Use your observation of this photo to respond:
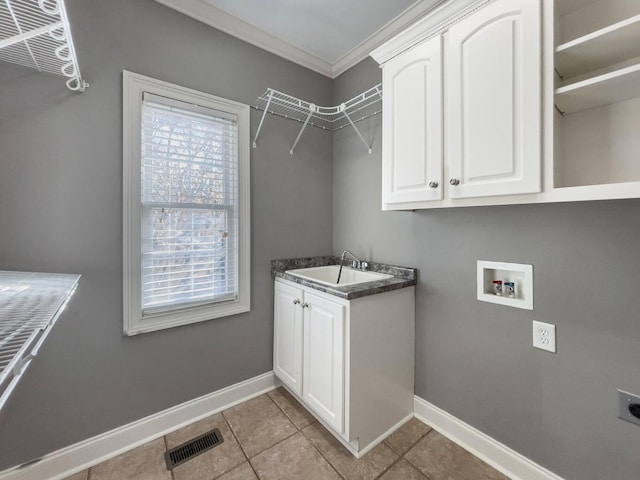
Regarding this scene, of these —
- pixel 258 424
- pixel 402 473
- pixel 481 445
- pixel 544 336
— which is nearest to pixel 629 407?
pixel 544 336

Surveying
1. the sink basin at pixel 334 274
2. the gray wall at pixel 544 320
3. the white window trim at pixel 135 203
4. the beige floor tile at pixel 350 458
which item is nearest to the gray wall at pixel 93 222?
the white window trim at pixel 135 203

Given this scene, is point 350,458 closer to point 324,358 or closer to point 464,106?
point 324,358

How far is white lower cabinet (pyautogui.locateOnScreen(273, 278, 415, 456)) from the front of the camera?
1.54m

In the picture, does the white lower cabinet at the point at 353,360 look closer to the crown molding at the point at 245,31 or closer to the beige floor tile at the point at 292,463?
the beige floor tile at the point at 292,463

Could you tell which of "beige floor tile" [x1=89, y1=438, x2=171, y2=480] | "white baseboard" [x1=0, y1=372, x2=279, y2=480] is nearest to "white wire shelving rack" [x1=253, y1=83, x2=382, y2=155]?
"white baseboard" [x1=0, y1=372, x2=279, y2=480]

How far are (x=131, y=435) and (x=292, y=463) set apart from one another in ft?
3.12

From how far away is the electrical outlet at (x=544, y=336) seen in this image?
4.38 ft

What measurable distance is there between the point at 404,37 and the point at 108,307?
222cm

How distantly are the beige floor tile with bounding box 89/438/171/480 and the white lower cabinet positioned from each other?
2.70 feet

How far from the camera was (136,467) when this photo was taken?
4.90ft

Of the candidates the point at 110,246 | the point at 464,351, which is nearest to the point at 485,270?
the point at 464,351

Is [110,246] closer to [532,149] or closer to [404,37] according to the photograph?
[404,37]

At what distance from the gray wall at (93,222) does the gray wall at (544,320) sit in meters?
1.36

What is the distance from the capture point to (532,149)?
1128mm
